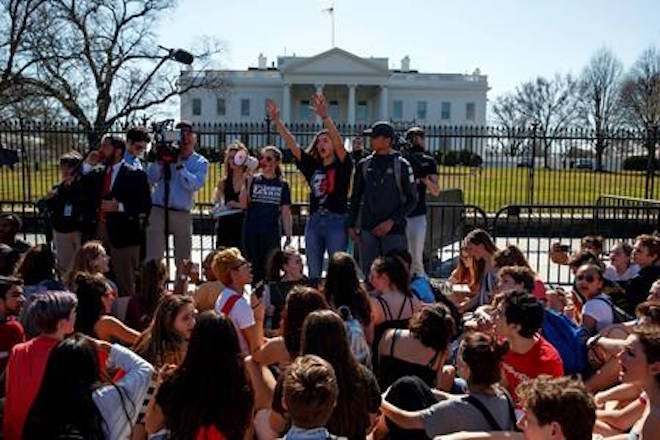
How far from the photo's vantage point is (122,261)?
8250 mm

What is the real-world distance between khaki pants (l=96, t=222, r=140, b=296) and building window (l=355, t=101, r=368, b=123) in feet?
258

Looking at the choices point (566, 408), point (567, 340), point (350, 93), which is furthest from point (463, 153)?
point (350, 93)

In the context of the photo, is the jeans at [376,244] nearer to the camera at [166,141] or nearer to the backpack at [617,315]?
the camera at [166,141]

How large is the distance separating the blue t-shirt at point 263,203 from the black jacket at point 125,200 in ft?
3.61

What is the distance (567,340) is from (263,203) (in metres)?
3.98

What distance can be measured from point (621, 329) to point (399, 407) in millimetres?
2010

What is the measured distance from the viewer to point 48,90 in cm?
3469

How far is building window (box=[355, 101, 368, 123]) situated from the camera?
86438 millimetres

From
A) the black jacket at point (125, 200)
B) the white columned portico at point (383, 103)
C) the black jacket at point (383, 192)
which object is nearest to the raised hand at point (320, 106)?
the black jacket at point (383, 192)

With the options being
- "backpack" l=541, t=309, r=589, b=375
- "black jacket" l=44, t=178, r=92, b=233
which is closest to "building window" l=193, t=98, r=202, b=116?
"black jacket" l=44, t=178, r=92, b=233

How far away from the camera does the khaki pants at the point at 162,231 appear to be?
28.5 ft

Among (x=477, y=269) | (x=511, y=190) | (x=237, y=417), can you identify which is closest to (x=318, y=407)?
(x=237, y=417)

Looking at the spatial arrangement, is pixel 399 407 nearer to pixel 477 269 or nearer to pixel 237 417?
pixel 237 417

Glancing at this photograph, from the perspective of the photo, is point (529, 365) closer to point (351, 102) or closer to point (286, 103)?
point (286, 103)
